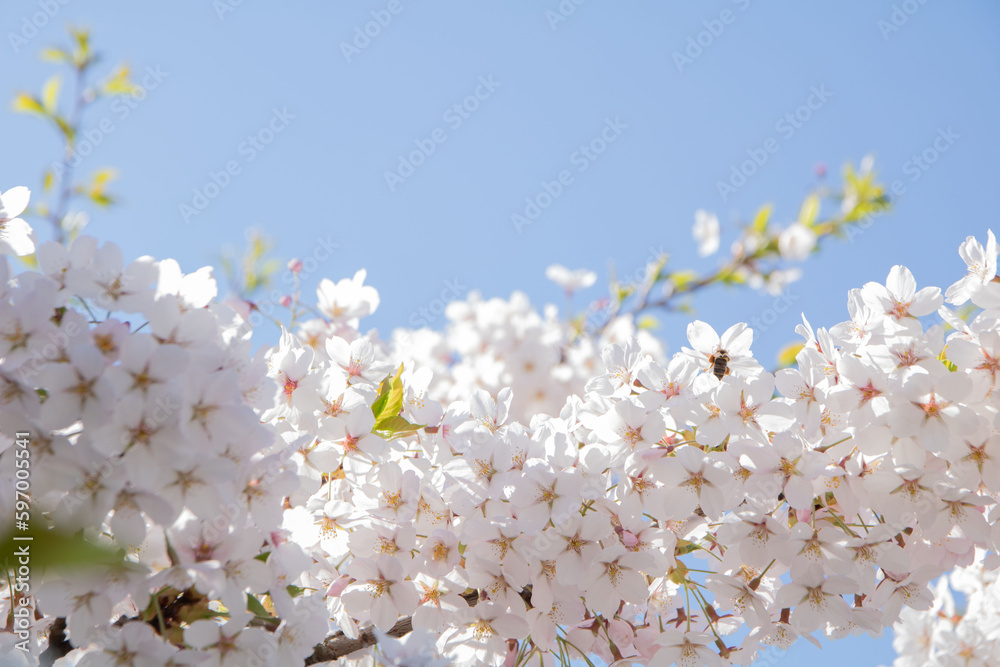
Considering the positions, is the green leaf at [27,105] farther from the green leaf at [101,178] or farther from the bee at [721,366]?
the bee at [721,366]

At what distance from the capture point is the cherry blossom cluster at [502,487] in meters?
1.03

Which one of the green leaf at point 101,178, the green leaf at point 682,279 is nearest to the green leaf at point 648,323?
the green leaf at point 682,279

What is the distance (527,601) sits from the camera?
1.43 meters

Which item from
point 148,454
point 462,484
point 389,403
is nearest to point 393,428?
point 389,403

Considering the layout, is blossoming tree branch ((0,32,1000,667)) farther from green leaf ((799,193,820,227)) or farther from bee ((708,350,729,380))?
green leaf ((799,193,820,227))

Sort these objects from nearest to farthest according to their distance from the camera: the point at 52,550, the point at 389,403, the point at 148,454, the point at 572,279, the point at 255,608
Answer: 1. the point at 52,550
2. the point at 148,454
3. the point at 255,608
4. the point at 389,403
5. the point at 572,279

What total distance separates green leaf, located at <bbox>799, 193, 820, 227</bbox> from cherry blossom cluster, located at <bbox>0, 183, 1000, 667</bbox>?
2.89m

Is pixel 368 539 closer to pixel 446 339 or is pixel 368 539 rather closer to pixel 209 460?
pixel 209 460

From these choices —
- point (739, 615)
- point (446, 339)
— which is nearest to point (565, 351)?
point (446, 339)

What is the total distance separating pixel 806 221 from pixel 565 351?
1.79 meters

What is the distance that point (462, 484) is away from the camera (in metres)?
1.38

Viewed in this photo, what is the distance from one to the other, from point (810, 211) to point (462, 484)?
360cm

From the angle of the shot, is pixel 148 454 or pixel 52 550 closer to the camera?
pixel 52 550

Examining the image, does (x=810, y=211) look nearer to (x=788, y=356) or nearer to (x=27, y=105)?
(x=788, y=356)
